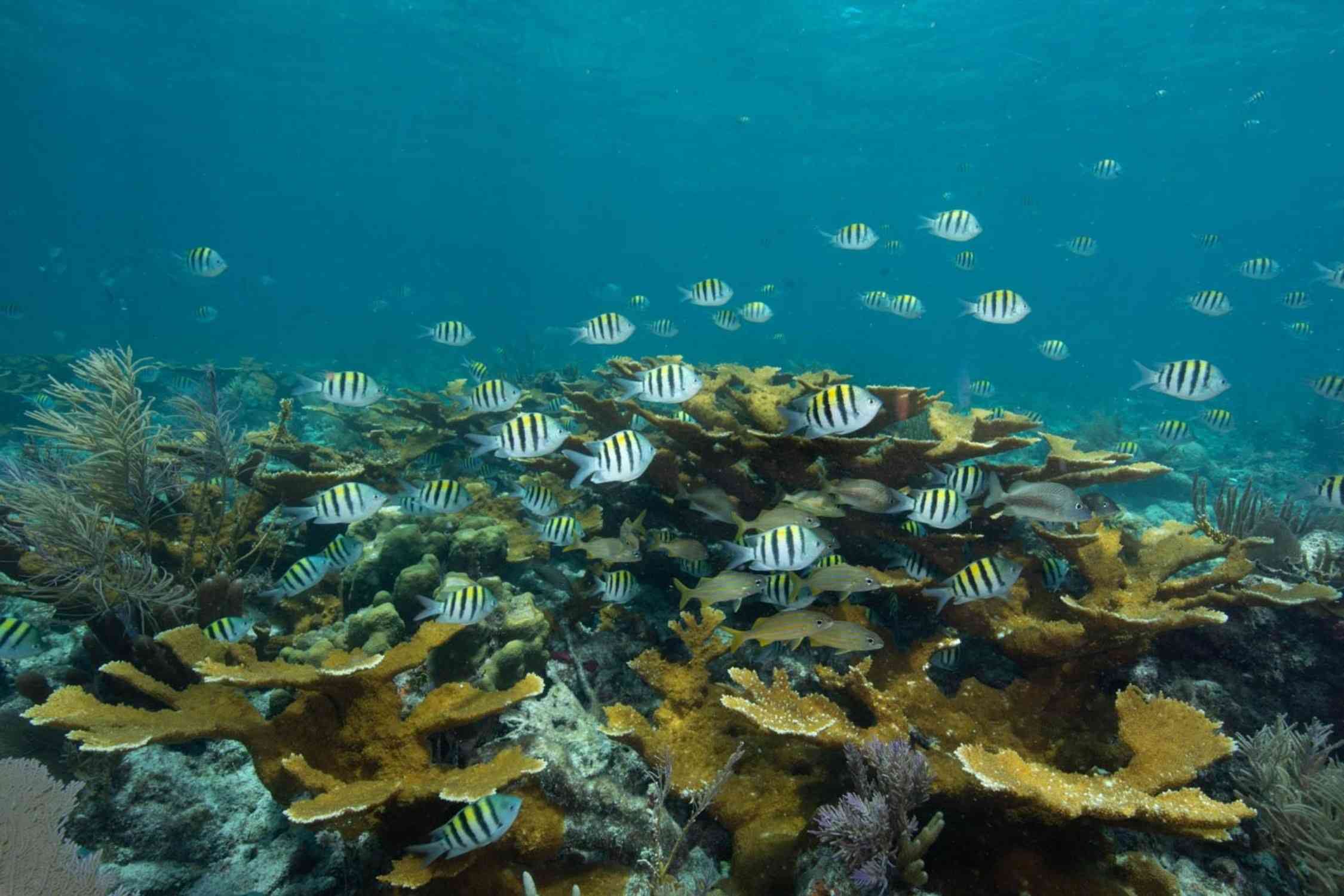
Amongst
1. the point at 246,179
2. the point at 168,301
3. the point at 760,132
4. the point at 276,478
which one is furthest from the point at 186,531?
the point at 246,179

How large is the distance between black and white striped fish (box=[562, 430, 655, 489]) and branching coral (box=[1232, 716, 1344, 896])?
365 centimetres

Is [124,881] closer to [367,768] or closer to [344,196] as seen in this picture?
[367,768]

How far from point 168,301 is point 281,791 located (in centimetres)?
8310

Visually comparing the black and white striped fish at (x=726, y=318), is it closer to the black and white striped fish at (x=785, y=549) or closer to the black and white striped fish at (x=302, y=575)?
the black and white striped fish at (x=785, y=549)

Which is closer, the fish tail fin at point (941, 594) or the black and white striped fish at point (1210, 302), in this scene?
the fish tail fin at point (941, 594)

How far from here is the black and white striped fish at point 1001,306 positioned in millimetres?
6539

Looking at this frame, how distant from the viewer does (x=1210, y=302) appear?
30.8ft

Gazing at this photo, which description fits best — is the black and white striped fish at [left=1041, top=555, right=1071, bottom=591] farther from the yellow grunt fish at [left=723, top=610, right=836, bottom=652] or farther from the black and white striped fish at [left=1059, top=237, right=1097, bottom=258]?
the black and white striped fish at [left=1059, top=237, right=1097, bottom=258]

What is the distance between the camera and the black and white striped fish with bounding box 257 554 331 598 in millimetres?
4332

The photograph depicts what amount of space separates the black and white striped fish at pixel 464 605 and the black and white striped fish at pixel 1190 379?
5.62 metres

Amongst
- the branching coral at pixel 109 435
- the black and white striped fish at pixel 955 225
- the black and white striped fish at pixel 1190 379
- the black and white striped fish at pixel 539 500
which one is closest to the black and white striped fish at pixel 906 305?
the black and white striped fish at pixel 955 225

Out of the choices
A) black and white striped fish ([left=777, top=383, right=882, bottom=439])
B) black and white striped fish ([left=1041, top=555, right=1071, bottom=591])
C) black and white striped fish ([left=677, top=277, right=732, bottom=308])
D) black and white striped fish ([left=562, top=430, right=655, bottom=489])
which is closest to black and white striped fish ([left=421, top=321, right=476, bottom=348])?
black and white striped fish ([left=677, top=277, right=732, bottom=308])

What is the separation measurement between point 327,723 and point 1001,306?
703cm

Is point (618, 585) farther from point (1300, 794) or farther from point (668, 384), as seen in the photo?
point (1300, 794)
